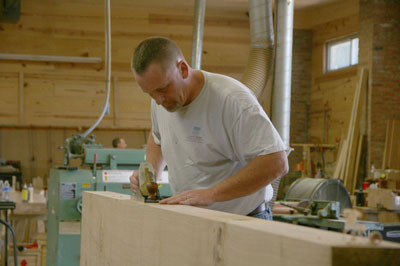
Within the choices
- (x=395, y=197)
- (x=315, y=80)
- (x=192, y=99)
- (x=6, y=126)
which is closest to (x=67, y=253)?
(x=192, y=99)

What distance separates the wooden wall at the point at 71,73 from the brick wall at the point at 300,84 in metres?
1.14

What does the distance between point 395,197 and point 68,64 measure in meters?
7.06

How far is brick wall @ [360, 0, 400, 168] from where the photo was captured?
31.3 ft

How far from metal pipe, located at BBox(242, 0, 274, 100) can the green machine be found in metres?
1.12

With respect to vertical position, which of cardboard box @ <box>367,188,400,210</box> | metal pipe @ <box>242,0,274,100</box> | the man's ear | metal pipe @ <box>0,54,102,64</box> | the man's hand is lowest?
cardboard box @ <box>367,188,400,210</box>

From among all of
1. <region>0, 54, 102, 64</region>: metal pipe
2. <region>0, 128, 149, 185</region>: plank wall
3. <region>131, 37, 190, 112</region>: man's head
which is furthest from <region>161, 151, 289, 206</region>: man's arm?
<region>0, 54, 102, 64</region>: metal pipe

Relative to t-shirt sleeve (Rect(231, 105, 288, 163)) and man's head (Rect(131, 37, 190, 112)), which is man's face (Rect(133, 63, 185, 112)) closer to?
man's head (Rect(131, 37, 190, 112))

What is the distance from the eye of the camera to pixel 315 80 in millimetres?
Result: 11422

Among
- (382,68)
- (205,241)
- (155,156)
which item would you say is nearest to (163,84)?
(155,156)

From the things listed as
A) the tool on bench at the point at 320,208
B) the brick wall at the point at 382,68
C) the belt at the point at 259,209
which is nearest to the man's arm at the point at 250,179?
the belt at the point at 259,209

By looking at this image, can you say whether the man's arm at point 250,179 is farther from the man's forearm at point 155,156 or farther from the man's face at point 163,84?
the man's forearm at point 155,156

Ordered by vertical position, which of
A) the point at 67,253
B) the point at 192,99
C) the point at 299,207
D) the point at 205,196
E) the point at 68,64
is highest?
the point at 68,64

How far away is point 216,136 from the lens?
90.7 inches

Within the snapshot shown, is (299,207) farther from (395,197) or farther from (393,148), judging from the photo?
(393,148)
